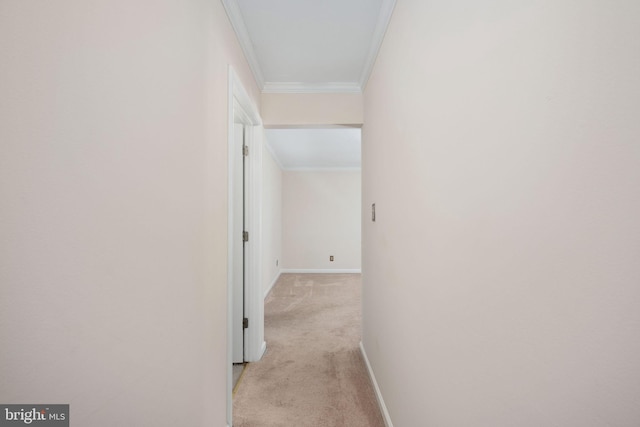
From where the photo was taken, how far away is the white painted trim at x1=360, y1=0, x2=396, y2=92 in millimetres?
1723

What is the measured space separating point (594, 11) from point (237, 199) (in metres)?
2.49

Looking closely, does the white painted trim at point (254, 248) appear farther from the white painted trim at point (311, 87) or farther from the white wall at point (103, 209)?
the white wall at point (103, 209)

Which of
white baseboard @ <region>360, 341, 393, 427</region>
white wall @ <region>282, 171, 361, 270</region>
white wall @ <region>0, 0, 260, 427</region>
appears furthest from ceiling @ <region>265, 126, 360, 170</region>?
white wall @ <region>0, 0, 260, 427</region>

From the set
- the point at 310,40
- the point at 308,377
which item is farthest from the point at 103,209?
the point at 308,377

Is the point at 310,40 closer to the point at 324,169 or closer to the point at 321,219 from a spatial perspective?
the point at 324,169

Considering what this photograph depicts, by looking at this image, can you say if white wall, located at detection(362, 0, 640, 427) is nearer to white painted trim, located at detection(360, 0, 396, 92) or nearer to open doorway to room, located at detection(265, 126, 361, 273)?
white painted trim, located at detection(360, 0, 396, 92)

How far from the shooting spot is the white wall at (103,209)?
0.59 m

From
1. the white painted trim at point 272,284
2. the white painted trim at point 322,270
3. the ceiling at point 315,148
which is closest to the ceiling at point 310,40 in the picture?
the ceiling at point 315,148

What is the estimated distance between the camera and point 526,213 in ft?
2.07

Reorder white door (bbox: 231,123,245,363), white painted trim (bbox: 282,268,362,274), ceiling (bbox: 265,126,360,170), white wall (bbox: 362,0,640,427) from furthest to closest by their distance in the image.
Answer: white painted trim (bbox: 282,268,362,274), ceiling (bbox: 265,126,360,170), white door (bbox: 231,123,245,363), white wall (bbox: 362,0,640,427)

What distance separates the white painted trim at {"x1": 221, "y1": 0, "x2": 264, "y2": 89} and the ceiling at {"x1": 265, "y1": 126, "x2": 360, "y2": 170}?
1.72 m

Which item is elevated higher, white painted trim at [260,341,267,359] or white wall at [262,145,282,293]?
white wall at [262,145,282,293]

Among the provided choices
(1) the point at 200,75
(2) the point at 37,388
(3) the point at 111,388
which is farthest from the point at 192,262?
(1) the point at 200,75

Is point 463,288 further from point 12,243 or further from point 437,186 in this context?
point 12,243
